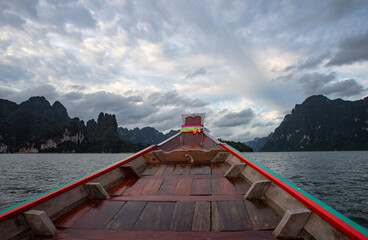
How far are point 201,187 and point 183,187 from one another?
374 millimetres

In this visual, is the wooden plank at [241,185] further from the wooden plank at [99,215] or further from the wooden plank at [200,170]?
the wooden plank at [99,215]

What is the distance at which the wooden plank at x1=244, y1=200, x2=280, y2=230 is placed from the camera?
2609 millimetres

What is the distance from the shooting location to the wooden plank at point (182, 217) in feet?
8.52

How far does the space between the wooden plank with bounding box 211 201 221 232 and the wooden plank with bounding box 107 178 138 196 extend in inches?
73.2

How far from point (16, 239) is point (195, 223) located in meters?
2.09

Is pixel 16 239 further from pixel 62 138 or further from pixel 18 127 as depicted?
pixel 18 127

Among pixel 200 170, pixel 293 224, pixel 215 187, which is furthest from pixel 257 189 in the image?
pixel 200 170

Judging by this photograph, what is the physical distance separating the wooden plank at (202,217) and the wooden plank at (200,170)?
2003 mm

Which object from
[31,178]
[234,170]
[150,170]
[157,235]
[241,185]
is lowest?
[31,178]

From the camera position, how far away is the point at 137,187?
430 centimetres

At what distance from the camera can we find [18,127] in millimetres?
197125

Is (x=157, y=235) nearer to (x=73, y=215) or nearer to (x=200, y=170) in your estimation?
(x=73, y=215)

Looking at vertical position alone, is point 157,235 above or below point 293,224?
below

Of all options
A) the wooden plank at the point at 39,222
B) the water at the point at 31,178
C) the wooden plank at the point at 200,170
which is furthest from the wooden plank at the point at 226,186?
the water at the point at 31,178
